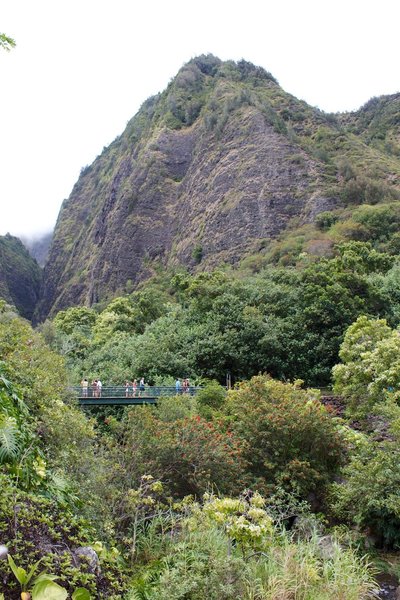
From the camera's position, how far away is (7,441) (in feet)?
17.6

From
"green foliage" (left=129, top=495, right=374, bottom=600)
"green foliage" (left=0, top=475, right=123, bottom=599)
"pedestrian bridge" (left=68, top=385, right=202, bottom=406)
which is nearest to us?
"green foliage" (left=0, top=475, right=123, bottom=599)

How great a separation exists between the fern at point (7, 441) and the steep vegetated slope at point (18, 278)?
119m

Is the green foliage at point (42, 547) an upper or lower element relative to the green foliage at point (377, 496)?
upper

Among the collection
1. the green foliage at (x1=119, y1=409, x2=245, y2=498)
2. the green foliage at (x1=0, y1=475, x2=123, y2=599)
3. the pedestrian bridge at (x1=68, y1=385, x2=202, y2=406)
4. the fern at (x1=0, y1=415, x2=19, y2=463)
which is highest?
the fern at (x1=0, y1=415, x2=19, y2=463)

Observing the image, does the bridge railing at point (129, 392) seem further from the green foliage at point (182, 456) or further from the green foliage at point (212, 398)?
the green foliage at point (182, 456)

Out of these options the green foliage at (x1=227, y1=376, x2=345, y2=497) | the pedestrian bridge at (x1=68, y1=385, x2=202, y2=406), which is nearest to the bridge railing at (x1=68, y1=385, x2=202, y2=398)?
the pedestrian bridge at (x1=68, y1=385, x2=202, y2=406)

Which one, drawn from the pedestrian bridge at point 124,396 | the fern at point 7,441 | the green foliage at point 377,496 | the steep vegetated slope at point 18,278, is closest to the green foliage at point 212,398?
the pedestrian bridge at point 124,396

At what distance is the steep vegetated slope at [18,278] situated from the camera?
12429 cm

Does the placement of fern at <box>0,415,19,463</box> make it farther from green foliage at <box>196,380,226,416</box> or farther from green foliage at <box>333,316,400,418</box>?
green foliage at <box>196,380,226,416</box>

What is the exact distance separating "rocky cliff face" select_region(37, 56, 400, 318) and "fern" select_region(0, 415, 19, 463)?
53.2m

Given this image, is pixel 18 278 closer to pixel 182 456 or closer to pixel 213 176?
pixel 213 176

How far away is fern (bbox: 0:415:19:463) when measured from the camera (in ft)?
17.5

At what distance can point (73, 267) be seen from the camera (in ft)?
367

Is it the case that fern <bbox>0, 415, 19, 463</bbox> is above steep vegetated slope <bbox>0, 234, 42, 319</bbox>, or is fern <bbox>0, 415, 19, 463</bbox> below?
below
